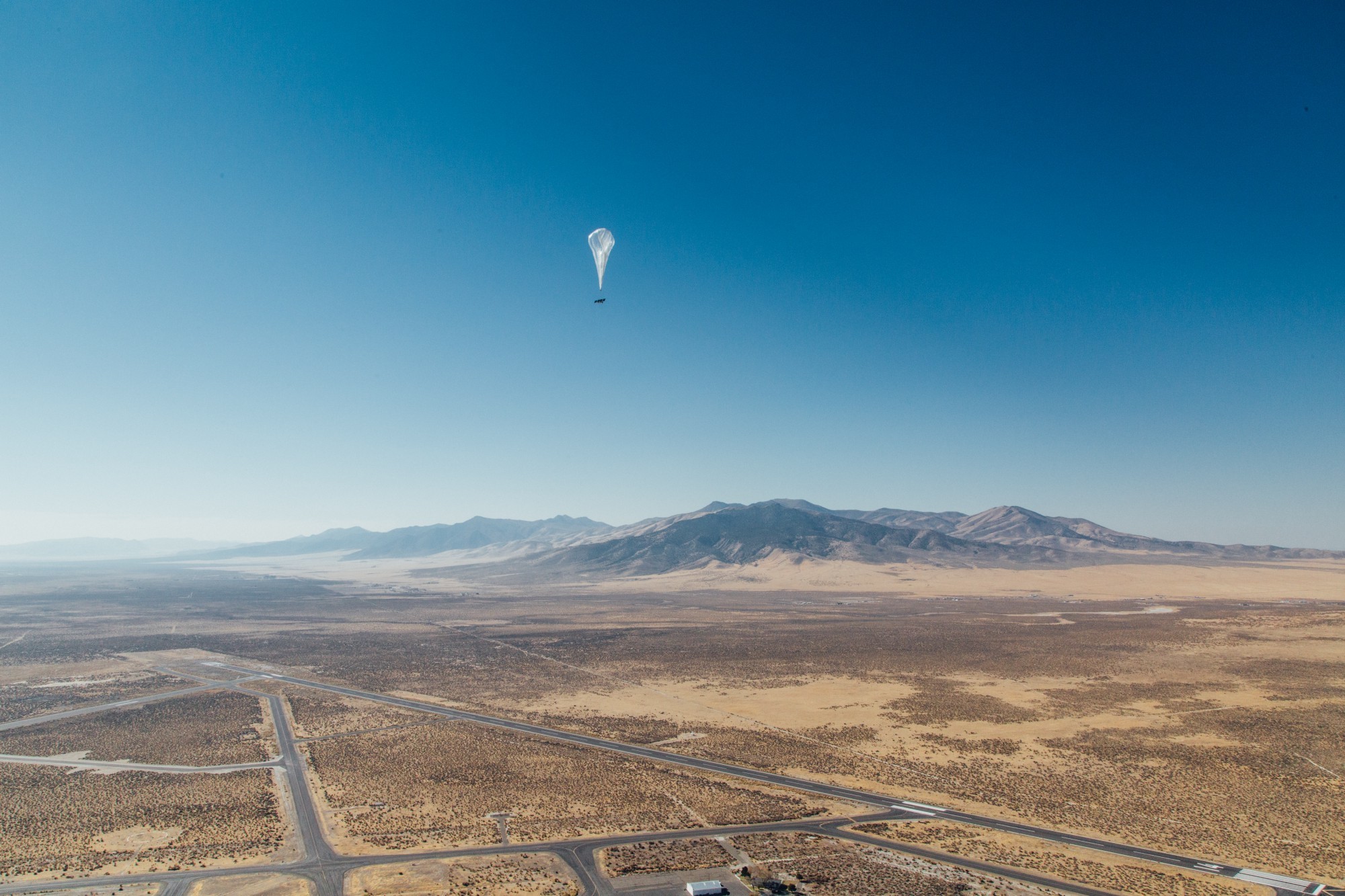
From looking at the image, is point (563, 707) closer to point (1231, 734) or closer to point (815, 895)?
point (815, 895)

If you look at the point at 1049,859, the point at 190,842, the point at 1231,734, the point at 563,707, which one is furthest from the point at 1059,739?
the point at 190,842

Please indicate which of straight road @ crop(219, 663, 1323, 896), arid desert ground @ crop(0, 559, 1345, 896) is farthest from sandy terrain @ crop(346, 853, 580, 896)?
straight road @ crop(219, 663, 1323, 896)

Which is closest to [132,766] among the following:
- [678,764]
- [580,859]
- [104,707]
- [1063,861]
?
[104,707]

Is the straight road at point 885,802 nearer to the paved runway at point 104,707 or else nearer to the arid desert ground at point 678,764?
the arid desert ground at point 678,764

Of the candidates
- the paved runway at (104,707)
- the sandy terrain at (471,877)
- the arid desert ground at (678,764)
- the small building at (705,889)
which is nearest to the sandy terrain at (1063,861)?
the arid desert ground at (678,764)

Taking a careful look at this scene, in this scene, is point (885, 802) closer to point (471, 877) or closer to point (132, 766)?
point (471, 877)
